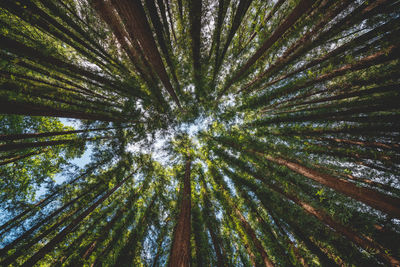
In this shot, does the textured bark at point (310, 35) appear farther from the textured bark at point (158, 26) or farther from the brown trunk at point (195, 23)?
the textured bark at point (158, 26)

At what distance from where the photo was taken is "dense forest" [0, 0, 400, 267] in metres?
4.56

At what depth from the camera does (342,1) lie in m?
4.21

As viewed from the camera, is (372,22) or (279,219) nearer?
(372,22)

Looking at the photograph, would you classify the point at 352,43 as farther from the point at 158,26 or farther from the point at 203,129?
the point at 203,129

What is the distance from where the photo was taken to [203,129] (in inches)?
448

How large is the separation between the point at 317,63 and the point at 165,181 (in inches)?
452

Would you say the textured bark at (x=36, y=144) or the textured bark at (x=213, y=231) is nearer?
the textured bark at (x=36, y=144)

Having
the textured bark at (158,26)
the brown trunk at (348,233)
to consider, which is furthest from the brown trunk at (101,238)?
the brown trunk at (348,233)

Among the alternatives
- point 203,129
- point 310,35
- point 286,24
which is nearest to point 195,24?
point 286,24

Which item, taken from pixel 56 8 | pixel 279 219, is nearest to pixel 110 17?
pixel 56 8

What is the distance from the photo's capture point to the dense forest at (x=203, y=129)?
456 cm

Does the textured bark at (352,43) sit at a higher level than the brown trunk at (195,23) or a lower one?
lower

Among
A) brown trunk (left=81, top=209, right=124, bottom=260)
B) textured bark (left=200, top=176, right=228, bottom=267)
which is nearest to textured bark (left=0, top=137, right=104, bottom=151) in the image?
brown trunk (left=81, top=209, right=124, bottom=260)

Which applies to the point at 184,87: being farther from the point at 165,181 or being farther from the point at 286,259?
the point at 286,259
